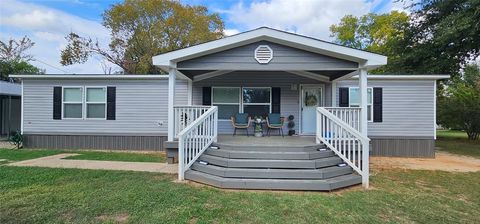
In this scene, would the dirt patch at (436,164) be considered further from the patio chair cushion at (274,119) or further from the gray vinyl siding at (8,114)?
the gray vinyl siding at (8,114)

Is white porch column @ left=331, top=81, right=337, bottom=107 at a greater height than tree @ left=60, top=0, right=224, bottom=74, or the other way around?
tree @ left=60, top=0, right=224, bottom=74

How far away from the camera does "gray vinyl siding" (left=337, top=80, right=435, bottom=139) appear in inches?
375

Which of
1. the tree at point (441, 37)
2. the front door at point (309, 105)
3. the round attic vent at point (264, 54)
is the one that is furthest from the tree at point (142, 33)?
the round attic vent at point (264, 54)

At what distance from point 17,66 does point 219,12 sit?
1788cm

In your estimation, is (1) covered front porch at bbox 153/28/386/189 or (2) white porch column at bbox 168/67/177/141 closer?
(1) covered front porch at bbox 153/28/386/189

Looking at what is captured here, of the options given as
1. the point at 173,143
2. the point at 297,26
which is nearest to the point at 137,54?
the point at 297,26

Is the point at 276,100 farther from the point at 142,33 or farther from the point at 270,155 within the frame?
the point at 142,33

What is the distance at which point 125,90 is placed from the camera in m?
10.1

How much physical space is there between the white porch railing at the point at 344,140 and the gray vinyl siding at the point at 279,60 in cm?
111

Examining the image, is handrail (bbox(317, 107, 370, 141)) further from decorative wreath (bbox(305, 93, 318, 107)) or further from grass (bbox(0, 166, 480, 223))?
decorative wreath (bbox(305, 93, 318, 107))

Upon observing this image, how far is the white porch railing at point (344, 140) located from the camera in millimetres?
5496

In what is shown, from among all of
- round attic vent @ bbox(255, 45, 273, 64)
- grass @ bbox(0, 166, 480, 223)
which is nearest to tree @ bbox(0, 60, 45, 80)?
grass @ bbox(0, 166, 480, 223)

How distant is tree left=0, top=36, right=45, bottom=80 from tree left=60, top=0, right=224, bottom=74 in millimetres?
4647

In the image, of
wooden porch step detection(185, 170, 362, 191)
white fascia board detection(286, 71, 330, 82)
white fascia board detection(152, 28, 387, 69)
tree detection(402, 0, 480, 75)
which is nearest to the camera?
wooden porch step detection(185, 170, 362, 191)
